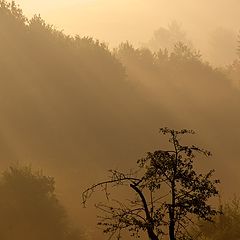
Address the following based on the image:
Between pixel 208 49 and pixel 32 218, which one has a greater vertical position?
pixel 208 49

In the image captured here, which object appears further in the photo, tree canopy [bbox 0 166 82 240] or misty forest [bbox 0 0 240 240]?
misty forest [bbox 0 0 240 240]

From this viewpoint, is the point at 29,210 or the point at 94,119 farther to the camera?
the point at 94,119

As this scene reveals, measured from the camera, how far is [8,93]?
149 ft

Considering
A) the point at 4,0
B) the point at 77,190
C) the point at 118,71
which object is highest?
the point at 4,0

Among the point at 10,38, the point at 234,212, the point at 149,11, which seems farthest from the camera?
the point at 149,11

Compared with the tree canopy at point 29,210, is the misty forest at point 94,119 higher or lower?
higher

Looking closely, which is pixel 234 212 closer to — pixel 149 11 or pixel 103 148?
pixel 103 148

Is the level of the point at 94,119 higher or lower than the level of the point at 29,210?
higher

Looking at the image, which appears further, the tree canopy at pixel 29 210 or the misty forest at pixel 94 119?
the misty forest at pixel 94 119

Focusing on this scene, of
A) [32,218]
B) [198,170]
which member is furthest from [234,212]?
[198,170]

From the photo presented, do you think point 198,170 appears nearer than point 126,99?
Yes

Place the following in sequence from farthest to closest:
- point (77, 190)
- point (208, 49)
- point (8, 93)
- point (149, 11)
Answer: point (149, 11)
point (208, 49)
point (8, 93)
point (77, 190)

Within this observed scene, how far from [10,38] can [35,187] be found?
79.2ft

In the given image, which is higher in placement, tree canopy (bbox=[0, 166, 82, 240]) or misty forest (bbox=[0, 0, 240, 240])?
misty forest (bbox=[0, 0, 240, 240])
